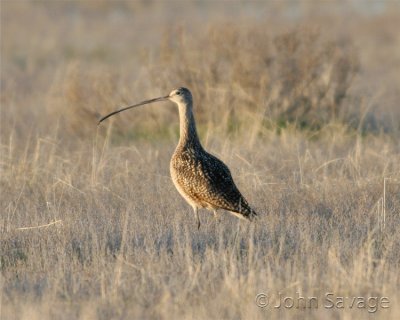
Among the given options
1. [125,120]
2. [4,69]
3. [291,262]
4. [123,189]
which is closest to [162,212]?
[123,189]

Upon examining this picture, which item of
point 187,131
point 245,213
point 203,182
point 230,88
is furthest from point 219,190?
point 230,88

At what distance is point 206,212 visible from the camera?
834 cm

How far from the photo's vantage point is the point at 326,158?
32.8ft

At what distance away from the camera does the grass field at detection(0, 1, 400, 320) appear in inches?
228

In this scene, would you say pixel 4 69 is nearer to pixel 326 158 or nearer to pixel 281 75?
pixel 281 75

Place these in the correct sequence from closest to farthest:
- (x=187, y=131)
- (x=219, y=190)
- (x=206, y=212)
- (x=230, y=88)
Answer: (x=219, y=190) < (x=187, y=131) < (x=206, y=212) < (x=230, y=88)

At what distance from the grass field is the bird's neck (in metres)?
0.61

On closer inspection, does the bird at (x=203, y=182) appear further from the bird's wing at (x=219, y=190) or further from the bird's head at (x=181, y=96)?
the bird's head at (x=181, y=96)

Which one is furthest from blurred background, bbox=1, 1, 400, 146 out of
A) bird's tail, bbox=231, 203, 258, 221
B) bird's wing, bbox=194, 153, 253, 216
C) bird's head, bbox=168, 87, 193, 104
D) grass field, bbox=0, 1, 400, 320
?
bird's tail, bbox=231, 203, 258, 221

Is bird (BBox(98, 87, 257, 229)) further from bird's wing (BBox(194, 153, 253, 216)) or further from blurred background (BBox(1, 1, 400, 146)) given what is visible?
blurred background (BBox(1, 1, 400, 146))

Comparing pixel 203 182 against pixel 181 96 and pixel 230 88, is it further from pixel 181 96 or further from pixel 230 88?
pixel 230 88

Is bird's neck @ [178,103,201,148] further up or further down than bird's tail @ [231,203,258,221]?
further up

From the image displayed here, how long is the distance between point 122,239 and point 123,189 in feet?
7.41

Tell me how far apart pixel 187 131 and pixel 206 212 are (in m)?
0.76
